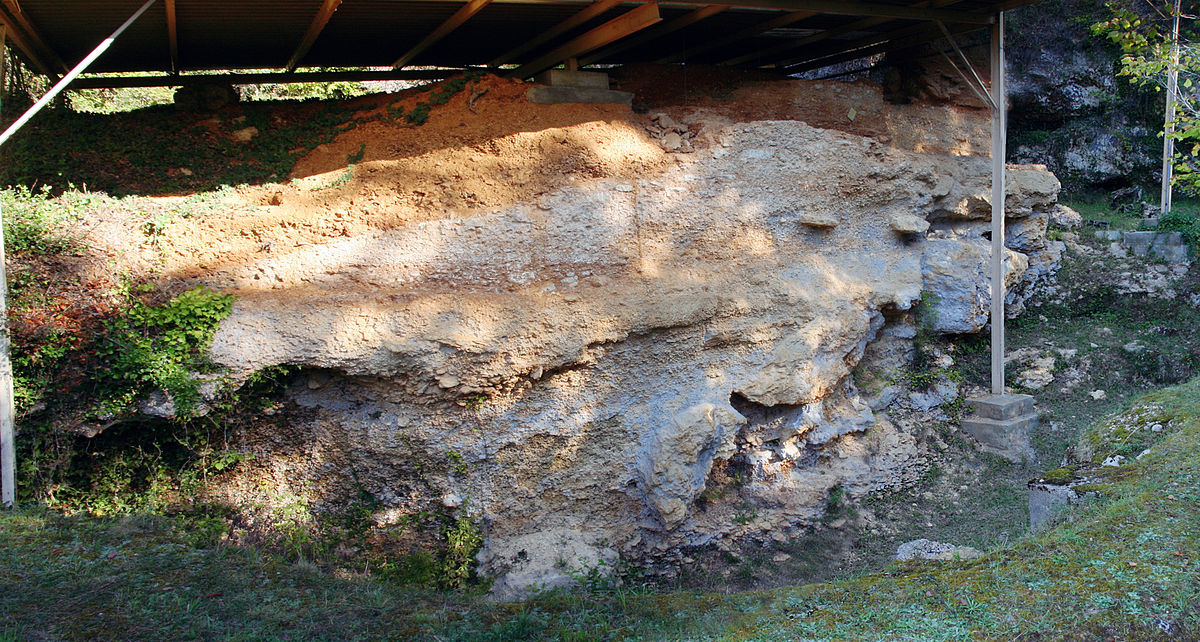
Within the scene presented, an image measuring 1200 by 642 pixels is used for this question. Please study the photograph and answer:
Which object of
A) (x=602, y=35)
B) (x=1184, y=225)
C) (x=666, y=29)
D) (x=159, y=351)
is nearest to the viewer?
(x=159, y=351)

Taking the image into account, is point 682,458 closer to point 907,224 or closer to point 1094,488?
point 1094,488

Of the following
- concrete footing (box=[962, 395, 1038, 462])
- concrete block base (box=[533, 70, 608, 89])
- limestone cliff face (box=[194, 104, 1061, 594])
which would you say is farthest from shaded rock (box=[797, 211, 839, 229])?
concrete footing (box=[962, 395, 1038, 462])

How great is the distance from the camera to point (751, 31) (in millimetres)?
9453

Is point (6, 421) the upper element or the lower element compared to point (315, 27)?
lower

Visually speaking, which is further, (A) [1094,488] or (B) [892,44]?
(B) [892,44]

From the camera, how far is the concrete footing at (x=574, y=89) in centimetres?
895

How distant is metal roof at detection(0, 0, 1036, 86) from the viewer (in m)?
7.18

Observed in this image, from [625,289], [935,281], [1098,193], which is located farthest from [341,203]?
[1098,193]

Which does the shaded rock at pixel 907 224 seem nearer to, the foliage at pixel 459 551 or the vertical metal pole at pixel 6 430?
the foliage at pixel 459 551

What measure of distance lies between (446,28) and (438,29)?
9.0 inches

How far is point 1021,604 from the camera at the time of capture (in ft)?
14.5

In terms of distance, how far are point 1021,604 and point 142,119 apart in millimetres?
10125

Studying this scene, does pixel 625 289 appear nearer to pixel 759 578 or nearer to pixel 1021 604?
pixel 759 578

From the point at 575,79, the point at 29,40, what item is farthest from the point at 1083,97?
the point at 29,40
